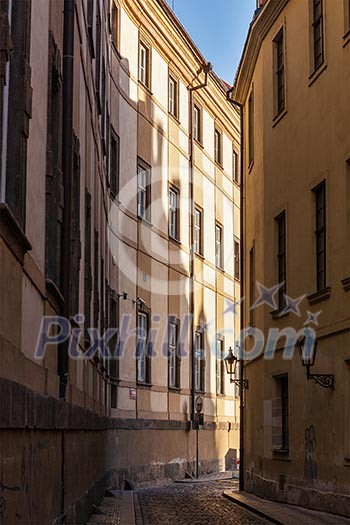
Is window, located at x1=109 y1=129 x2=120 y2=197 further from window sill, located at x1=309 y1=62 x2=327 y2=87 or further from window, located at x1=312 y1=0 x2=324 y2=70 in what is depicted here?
window sill, located at x1=309 y1=62 x2=327 y2=87

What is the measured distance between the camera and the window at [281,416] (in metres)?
20.4

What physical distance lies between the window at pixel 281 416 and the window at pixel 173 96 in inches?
581

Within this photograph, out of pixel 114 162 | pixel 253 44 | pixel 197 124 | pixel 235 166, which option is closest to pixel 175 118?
pixel 197 124

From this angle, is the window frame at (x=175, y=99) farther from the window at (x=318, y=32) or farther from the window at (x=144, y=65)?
the window at (x=318, y=32)

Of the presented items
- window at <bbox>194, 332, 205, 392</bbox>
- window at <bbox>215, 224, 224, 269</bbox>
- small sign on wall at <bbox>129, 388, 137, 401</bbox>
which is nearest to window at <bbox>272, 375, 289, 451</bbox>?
small sign on wall at <bbox>129, 388, 137, 401</bbox>

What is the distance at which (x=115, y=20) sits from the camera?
2777 cm

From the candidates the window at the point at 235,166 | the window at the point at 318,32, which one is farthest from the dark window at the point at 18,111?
the window at the point at 235,166

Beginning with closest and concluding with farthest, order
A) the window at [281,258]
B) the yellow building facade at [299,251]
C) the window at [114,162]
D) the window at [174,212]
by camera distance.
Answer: the yellow building facade at [299,251] → the window at [281,258] → the window at [114,162] → the window at [174,212]

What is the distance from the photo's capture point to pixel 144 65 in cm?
3070

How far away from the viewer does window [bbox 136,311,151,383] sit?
28469 mm

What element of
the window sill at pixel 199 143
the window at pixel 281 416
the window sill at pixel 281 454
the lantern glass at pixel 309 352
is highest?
the window sill at pixel 199 143

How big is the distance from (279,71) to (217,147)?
1758 cm

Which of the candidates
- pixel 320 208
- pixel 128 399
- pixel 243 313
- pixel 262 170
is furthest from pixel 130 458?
pixel 320 208

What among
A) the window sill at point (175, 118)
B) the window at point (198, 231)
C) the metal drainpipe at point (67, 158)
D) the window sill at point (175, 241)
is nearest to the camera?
the metal drainpipe at point (67, 158)
